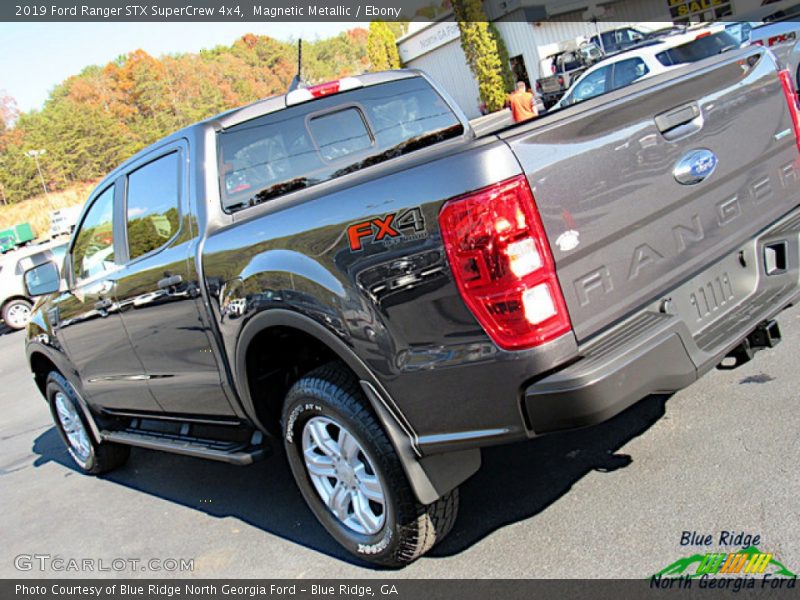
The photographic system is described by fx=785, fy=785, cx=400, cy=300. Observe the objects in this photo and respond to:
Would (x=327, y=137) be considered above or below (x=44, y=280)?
above

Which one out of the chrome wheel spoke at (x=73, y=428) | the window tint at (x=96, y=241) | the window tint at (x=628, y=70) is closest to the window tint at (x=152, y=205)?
the window tint at (x=96, y=241)

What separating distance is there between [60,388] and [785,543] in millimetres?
4902

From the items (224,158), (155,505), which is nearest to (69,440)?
(155,505)

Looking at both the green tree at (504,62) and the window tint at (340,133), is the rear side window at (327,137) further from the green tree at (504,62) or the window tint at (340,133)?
the green tree at (504,62)

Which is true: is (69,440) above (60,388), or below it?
below

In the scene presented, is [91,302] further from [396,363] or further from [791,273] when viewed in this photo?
[791,273]

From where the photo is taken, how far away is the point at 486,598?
306cm

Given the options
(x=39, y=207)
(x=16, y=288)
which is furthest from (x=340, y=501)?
(x=39, y=207)

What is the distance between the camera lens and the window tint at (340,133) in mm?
4250

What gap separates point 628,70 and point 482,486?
38.2 feet

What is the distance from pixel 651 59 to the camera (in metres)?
13.5

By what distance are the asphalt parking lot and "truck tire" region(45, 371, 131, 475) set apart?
22 centimetres

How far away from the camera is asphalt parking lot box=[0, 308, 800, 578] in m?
3.12

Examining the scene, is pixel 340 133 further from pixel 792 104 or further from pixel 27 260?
pixel 27 260
